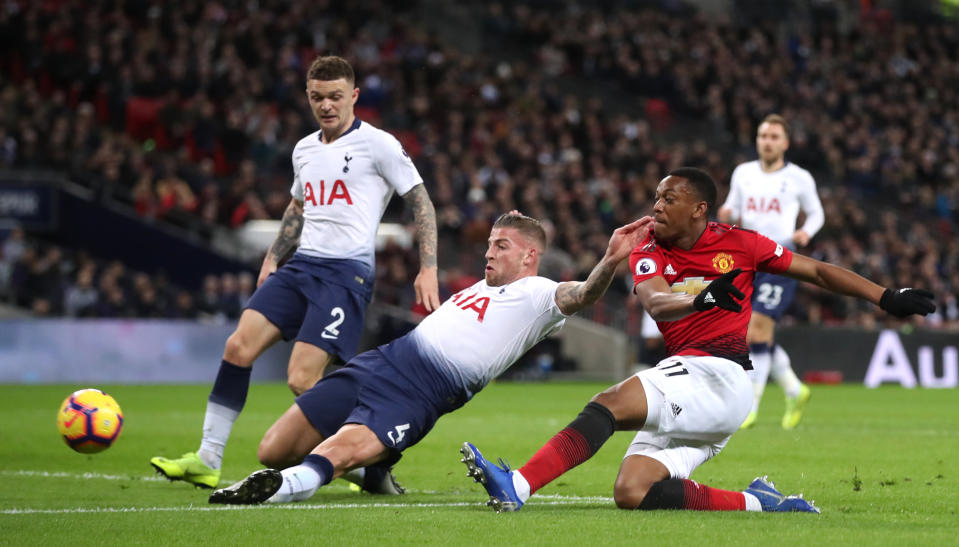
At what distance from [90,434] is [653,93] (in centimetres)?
2714

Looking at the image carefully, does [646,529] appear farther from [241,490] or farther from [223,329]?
[223,329]

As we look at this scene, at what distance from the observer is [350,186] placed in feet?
26.3

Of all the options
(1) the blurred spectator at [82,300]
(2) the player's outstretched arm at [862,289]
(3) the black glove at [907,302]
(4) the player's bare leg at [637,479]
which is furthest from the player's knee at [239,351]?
(1) the blurred spectator at [82,300]

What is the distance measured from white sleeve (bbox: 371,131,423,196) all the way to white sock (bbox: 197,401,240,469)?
1.67 meters

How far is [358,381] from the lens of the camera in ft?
22.5

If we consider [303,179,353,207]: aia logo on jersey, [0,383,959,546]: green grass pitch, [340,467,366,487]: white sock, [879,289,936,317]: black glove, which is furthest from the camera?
[303,179,353,207]: aia logo on jersey

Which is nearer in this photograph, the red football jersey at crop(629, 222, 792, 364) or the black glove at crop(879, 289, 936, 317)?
the black glove at crop(879, 289, 936, 317)

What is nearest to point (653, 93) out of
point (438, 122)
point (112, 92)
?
point (438, 122)

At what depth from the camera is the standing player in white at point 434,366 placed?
647cm

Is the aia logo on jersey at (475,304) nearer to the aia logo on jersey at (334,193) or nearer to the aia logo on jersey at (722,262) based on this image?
the aia logo on jersey at (722,262)

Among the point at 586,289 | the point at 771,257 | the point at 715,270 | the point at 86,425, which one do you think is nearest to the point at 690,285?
Result: the point at 715,270

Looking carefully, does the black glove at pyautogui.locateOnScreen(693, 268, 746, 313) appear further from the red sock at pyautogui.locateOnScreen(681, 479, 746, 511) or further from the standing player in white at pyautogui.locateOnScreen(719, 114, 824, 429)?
the standing player in white at pyautogui.locateOnScreen(719, 114, 824, 429)

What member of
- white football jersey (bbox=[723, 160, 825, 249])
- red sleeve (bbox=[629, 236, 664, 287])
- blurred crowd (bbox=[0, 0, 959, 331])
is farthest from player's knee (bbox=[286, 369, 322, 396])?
blurred crowd (bbox=[0, 0, 959, 331])

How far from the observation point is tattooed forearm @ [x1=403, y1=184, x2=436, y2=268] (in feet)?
25.3
